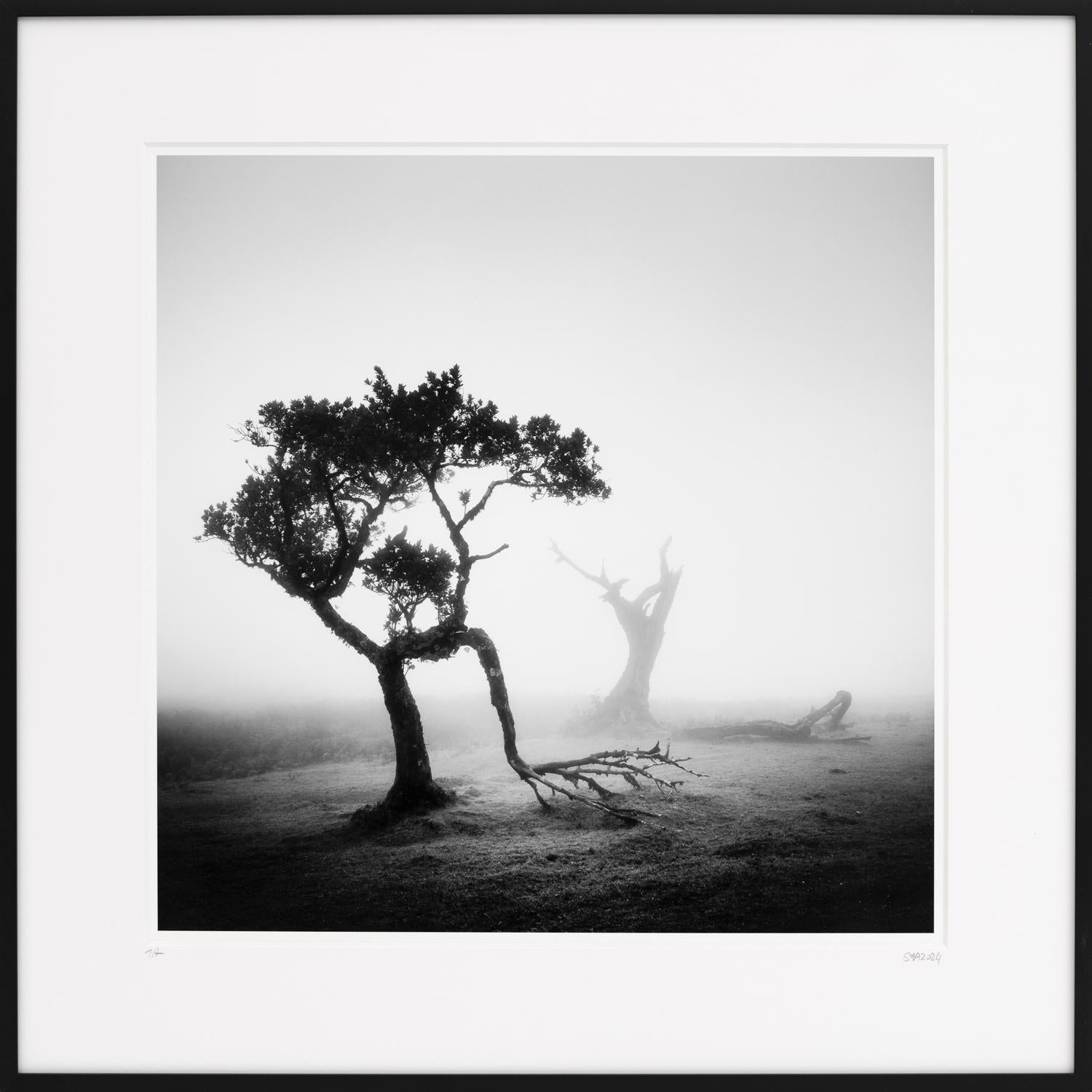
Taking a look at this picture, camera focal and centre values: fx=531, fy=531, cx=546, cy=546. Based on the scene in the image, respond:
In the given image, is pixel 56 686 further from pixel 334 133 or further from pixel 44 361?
pixel 334 133

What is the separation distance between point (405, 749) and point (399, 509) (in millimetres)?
1876

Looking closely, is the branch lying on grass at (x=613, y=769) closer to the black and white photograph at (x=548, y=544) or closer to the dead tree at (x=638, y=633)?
the black and white photograph at (x=548, y=544)

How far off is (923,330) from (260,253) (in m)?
4.75

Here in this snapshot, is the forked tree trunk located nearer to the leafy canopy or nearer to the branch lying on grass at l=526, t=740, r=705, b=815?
the leafy canopy

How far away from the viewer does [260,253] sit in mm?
3889

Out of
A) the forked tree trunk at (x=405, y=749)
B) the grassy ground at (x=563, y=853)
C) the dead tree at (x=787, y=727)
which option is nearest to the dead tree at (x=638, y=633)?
the grassy ground at (x=563, y=853)

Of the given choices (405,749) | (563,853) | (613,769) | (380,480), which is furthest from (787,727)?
(380,480)

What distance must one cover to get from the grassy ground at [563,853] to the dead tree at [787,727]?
0.10 metres

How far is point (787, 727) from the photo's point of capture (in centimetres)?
422

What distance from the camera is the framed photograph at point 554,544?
337 cm

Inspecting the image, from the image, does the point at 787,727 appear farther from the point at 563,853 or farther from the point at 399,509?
the point at 399,509

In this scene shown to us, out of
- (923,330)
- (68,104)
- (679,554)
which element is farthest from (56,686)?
(923,330)

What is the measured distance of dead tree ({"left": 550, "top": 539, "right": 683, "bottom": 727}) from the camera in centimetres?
383

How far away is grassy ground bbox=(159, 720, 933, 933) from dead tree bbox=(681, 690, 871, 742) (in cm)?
10
